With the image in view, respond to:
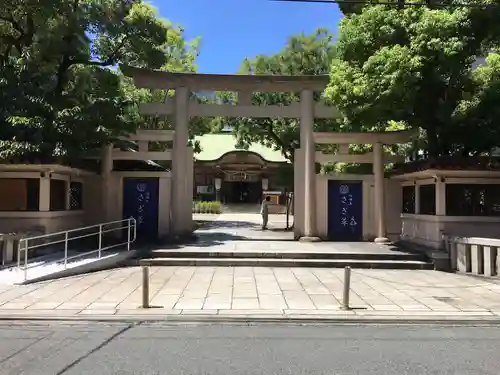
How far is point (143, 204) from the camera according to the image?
18.5 metres

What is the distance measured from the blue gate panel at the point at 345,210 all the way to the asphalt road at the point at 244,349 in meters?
10.9

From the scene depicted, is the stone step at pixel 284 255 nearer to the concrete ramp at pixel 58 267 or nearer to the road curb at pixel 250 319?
the concrete ramp at pixel 58 267

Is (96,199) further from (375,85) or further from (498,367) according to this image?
(498,367)

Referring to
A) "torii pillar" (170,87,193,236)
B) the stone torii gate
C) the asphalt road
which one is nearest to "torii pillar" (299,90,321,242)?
the stone torii gate

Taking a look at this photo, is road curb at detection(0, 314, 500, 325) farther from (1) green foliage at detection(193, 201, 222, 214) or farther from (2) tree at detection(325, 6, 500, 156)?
(1) green foliage at detection(193, 201, 222, 214)

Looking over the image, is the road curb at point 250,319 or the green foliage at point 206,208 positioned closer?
the road curb at point 250,319

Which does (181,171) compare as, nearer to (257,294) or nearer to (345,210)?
(345,210)

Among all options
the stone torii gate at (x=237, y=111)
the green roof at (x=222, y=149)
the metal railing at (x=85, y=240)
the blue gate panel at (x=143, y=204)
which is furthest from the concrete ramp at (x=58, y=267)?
the green roof at (x=222, y=149)

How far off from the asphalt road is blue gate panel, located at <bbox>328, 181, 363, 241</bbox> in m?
10.9

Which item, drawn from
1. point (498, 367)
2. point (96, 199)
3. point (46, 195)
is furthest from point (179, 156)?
point (498, 367)

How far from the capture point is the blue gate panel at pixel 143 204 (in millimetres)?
18516

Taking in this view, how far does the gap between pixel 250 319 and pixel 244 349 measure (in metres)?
1.79

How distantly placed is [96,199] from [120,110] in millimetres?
3719

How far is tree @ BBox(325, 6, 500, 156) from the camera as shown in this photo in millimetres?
13216
